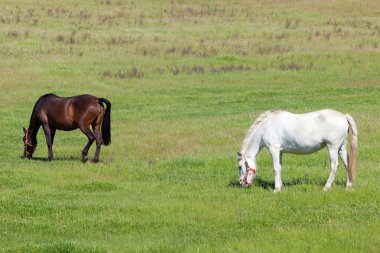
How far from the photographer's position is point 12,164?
20.5 metres

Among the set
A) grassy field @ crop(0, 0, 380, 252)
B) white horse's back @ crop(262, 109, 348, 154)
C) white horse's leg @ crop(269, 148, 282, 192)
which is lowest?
grassy field @ crop(0, 0, 380, 252)

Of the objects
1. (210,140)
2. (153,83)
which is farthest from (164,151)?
(153,83)

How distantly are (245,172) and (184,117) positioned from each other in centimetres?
1278

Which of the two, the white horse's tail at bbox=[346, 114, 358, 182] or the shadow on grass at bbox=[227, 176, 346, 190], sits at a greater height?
the white horse's tail at bbox=[346, 114, 358, 182]

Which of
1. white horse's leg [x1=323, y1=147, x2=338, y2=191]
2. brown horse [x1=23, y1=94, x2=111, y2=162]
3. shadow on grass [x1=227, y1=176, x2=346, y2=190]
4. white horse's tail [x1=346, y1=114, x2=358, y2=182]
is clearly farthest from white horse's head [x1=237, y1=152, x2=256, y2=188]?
brown horse [x1=23, y1=94, x2=111, y2=162]

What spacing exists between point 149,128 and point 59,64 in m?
15.7

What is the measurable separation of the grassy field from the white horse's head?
15.3 inches

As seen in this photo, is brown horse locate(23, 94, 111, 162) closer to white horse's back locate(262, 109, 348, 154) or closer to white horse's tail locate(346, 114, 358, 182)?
white horse's back locate(262, 109, 348, 154)

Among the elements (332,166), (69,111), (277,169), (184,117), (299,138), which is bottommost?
(184,117)

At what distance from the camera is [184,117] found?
2880cm

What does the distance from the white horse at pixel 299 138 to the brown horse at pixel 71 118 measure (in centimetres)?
601

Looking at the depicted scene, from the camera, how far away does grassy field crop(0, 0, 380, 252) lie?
12852 millimetres

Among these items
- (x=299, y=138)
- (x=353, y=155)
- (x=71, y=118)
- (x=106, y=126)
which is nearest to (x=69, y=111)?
(x=71, y=118)

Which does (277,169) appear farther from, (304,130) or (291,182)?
(291,182)
